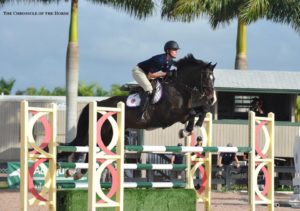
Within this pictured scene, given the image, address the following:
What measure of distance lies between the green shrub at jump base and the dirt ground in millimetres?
4912

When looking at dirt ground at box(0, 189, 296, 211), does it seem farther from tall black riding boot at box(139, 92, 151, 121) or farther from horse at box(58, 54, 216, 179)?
tall black riding boot at box(139, 92, 151, 121)

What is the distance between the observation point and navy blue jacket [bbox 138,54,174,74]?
12.9 m

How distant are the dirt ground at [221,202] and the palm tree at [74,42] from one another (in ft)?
16.9

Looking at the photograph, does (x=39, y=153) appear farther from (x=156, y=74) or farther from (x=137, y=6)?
(x=137, y=6)

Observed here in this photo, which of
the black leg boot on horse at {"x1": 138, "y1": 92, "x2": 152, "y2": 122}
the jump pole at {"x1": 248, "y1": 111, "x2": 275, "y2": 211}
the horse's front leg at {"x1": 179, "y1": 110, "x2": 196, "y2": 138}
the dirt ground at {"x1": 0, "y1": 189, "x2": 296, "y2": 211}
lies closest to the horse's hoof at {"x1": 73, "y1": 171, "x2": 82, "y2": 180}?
the black leg boot on horse at {"x1": 138, "y1": 92, "x2": 152, "y2": 122}

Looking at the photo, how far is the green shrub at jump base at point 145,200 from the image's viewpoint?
35.2 feet

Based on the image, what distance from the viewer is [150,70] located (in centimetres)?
1312

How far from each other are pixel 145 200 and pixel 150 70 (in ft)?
8.28

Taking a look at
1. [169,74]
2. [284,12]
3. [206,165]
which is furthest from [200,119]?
[284,12]

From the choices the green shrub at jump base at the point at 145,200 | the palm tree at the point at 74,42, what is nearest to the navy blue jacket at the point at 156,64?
the green shrub at jump base at the point at 145,200

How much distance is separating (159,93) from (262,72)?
17732 millimetres

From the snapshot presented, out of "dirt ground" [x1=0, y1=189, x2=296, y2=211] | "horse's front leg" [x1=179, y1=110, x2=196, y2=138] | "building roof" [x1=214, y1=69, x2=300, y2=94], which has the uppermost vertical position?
"building roof" [x1=214, y1=69, x2=300, y2=94]

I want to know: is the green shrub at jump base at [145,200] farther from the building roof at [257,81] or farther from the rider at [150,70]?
the building roof at [257,81]

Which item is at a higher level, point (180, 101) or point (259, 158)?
point (180, 101)
